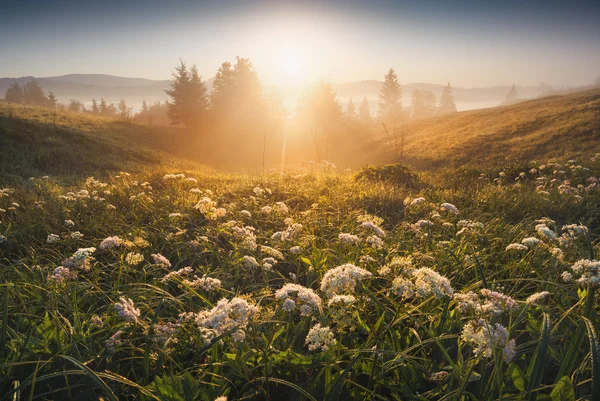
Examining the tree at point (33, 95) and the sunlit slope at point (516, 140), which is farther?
the tree at point (33, 95)

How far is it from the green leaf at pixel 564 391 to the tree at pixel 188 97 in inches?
1715

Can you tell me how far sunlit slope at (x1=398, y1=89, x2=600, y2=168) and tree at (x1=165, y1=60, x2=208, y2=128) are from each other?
27.1m

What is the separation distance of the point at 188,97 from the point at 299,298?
4323 centimetres

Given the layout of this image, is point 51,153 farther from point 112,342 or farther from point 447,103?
point 447,103

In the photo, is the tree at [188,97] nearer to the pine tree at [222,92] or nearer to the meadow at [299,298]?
the pine tree at [222,92]

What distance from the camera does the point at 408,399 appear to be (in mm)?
1887

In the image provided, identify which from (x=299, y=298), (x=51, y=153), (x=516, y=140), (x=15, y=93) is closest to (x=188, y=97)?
(x=51, y=153)

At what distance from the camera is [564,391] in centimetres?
158

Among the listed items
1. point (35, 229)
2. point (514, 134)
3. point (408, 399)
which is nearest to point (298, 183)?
point (35, 229)

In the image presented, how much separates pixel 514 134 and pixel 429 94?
107 m

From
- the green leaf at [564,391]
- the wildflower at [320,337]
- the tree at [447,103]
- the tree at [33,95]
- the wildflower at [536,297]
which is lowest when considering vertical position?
the green leaf at [564,391]

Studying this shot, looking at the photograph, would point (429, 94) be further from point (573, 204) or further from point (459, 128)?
point (573, 204)

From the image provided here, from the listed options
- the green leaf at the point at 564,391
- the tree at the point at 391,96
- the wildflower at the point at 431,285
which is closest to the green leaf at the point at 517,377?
the green leaf at the point at 564,391

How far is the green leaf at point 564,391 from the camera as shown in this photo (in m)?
1.56
